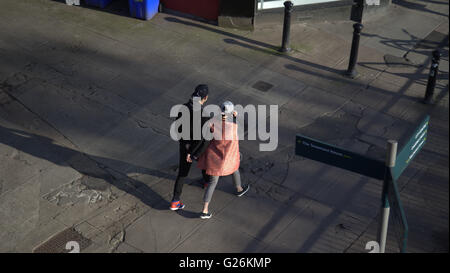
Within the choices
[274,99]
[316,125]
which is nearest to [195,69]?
[274,99]

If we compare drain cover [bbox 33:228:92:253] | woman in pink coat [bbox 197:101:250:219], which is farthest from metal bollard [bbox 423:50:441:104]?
drain cover [bbox 33:228:92:253]

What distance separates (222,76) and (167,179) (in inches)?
120

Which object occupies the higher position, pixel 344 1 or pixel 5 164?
pixel 344 1

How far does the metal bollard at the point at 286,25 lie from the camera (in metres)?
11.3

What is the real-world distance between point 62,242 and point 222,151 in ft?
7.91

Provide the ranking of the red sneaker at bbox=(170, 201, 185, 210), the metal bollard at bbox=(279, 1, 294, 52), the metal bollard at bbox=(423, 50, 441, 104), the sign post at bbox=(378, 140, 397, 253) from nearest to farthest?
1. the sign post at bbox=(378, 140, 397, 253)
2. the red sneaker at bbox=(170, 201, 185, 210)
3. the metal bollard at bbox=(423, 50, 441, 104)
4. the metal bollard at bbox=(279, 1, 294, 52)

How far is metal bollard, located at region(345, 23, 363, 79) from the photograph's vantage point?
1065cm

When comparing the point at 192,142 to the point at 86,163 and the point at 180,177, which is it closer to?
the point at 180,177

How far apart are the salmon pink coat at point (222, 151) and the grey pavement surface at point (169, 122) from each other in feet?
2.56

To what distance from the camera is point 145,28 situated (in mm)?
12641

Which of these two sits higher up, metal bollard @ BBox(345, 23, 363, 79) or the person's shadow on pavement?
metal bollard @ BBox(345, 23, 363, 79)

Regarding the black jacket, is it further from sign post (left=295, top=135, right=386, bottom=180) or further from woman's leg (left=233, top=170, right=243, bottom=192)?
sign post (left=295, top=135, right=386, bottom=180)

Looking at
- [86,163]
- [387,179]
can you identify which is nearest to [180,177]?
Result: [86,163]

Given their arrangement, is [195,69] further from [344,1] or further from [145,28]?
[344,1]
